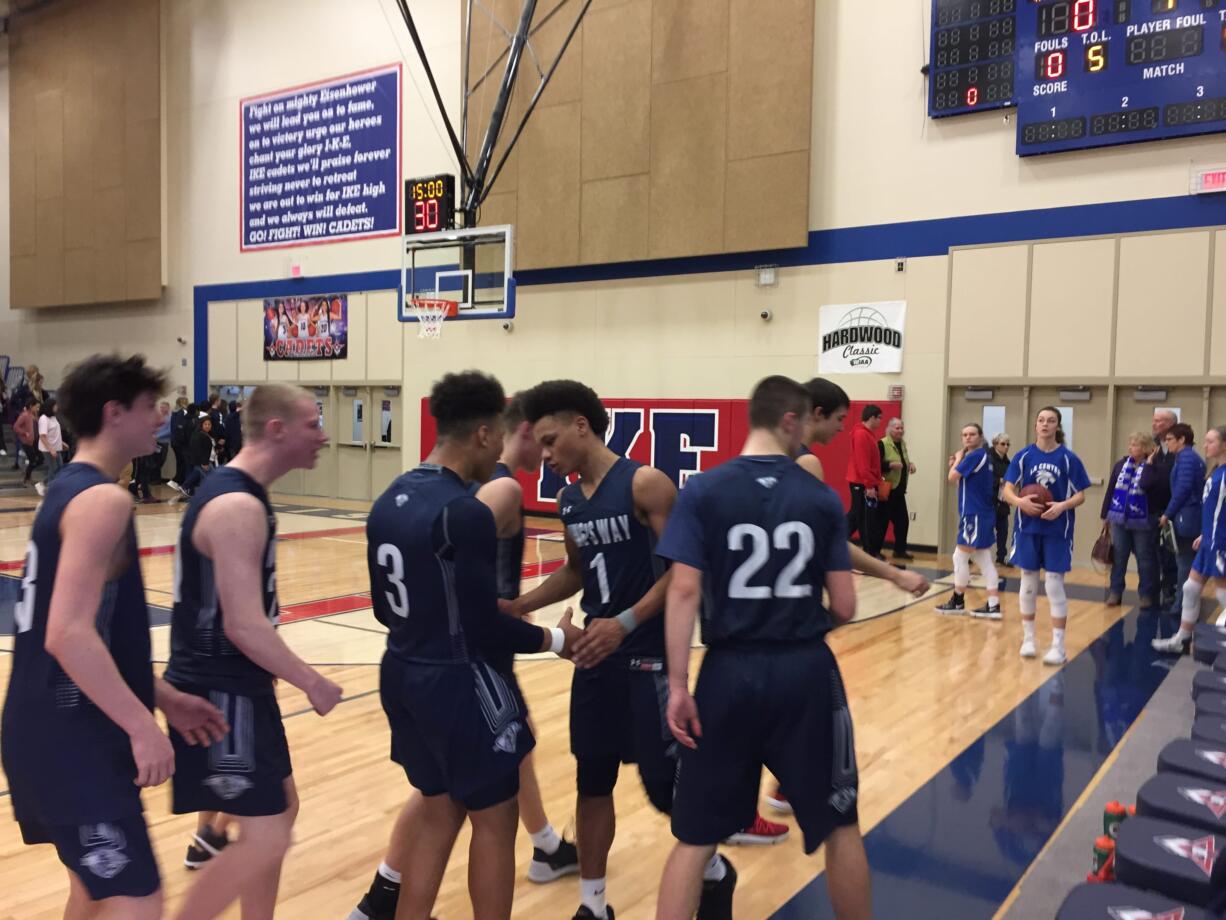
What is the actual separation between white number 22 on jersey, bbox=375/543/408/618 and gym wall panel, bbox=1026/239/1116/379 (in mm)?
10682

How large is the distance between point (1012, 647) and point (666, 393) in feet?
25.4

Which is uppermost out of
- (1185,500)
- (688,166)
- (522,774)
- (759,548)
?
(688,166)

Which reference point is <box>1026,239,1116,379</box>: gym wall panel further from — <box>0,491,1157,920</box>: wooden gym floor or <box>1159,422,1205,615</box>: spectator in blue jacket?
<box>1159,422,1205,615</box>: spectator in blue jacket

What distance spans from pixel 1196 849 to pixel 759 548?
1.15 metres

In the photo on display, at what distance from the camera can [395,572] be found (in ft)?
8.43

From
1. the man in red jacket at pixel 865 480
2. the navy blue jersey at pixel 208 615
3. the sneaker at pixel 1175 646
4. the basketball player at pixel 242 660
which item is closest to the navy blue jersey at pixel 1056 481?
the sneaker at pixel 1175 646

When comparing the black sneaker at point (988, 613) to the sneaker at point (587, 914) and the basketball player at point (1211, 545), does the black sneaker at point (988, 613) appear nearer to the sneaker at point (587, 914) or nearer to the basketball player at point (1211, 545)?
the basketball player at point (1211, 545)

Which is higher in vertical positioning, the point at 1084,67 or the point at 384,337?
the point at 1084,67

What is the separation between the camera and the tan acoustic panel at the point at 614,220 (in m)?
13.8

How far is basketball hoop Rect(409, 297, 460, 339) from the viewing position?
14277 millimetres

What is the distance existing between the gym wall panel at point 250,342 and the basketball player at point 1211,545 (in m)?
16.5

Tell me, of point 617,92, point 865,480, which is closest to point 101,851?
point 865,480

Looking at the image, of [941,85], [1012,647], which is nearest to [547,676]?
[1012,647]

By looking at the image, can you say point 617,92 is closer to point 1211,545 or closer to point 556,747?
point 1211,545
